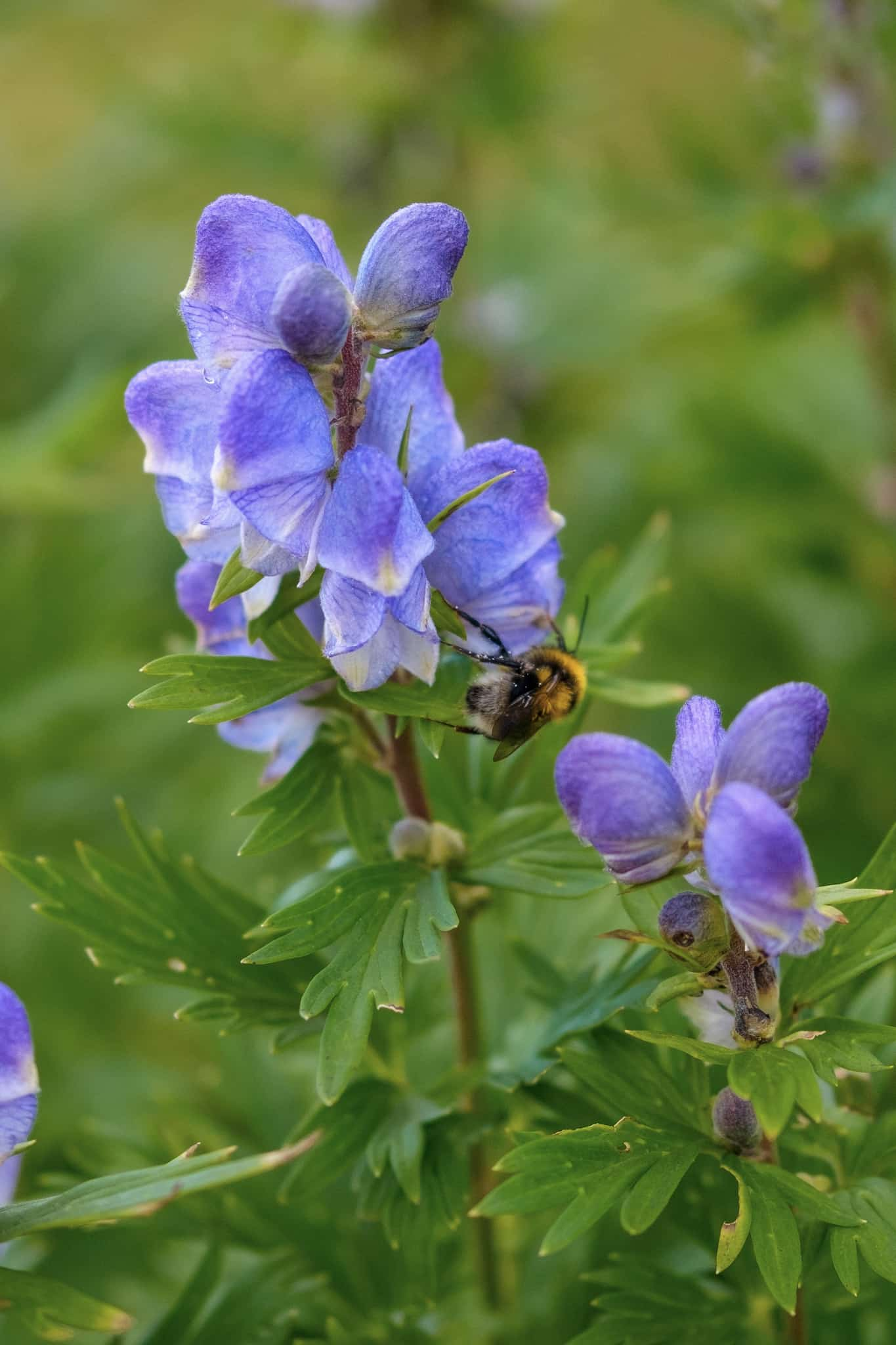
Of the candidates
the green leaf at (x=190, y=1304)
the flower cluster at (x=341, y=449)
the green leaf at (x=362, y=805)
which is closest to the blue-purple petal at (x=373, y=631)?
the flower cluster at (x=341, y=449)

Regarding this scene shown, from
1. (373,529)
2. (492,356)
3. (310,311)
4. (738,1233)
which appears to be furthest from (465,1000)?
(492,356)

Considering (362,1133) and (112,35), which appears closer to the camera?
(362,1133)

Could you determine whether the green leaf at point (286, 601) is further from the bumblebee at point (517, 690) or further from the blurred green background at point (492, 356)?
the blurred green background at point (492, 356)

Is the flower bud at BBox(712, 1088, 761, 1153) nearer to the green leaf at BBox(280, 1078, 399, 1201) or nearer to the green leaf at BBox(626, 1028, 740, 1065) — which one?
the green leaf at BBox(626, 1028, 740, 1065)

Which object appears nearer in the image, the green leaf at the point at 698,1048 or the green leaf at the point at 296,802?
the green leaf at the point at 698,1048

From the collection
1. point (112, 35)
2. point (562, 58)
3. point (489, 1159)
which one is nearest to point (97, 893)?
point (489, 1159)

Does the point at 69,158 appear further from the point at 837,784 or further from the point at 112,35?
the point at 837,784
